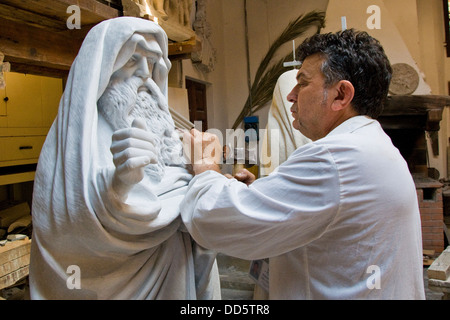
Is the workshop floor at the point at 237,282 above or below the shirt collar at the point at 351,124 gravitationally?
below

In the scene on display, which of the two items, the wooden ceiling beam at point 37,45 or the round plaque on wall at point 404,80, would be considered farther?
the round plaque on wall at point 404,80

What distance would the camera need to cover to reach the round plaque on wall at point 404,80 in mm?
5203

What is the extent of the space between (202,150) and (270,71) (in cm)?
634

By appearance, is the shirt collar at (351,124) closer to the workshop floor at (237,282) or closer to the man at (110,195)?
the man at (110,195)

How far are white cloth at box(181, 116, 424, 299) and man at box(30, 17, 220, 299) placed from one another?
157 millimetres

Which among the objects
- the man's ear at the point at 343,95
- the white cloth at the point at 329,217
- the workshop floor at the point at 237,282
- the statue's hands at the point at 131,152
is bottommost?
the workshop floor at the point at 237,282

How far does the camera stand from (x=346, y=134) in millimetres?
1027

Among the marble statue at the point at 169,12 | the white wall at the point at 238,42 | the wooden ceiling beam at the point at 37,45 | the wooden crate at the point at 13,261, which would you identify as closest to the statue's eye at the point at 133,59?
the wooden ceiling beam at the point at 37,45

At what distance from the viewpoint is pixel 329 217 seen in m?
0.95

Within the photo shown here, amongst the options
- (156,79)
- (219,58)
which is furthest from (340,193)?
(219,58)

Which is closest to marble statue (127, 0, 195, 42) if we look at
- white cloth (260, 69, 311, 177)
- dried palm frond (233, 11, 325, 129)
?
white cloth (260, 69, 311, 177)

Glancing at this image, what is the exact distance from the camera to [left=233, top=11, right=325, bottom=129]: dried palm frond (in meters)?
6.89

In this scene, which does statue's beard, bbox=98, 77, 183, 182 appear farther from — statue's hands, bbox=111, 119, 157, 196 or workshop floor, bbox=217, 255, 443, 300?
workshop floor, bbox=217, 255, 443, 300

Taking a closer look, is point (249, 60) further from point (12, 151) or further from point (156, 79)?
point (156, 79)
